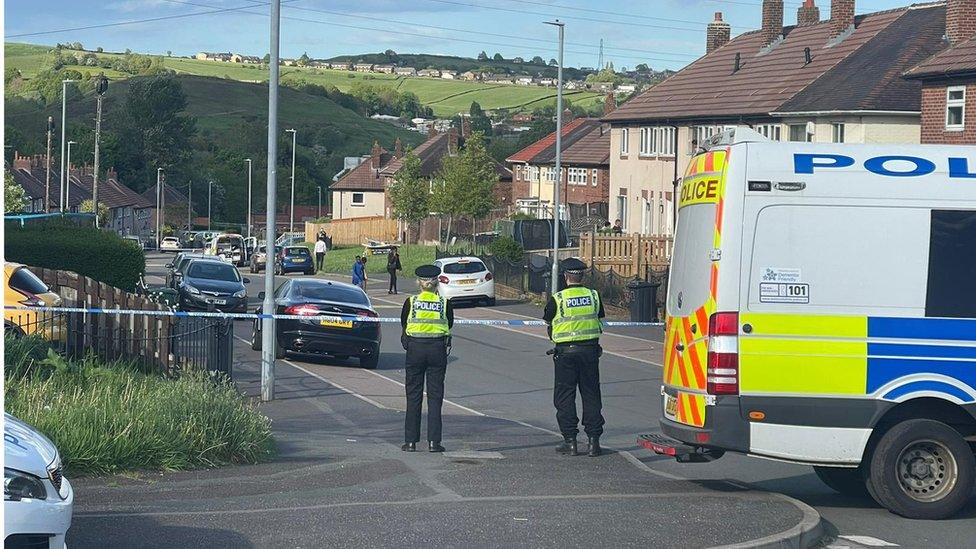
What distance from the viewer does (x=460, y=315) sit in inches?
1487

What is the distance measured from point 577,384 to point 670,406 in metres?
Answer: 1.96

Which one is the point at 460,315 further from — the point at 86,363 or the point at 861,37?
the point at 86,363

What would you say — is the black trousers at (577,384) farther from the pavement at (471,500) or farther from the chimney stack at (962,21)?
the chimney stack at (962,21)

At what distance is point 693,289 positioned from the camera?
1047cm

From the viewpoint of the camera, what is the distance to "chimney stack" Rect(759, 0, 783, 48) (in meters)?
52.3

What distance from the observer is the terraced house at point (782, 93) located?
39062 mm

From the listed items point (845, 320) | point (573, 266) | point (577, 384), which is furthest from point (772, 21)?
point (845, 320)

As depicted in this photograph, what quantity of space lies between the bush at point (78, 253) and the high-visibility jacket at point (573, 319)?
50.4 feet

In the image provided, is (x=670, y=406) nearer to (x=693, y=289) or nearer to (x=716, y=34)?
(x=693, y=289)

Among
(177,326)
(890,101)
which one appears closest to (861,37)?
(890,101)

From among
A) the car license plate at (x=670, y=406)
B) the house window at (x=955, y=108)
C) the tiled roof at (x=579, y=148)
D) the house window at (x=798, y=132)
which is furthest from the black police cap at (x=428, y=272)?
the tiled roof at (x=579, y=148)

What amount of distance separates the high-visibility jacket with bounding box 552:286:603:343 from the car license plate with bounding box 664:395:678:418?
162cm

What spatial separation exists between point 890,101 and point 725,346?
30.5m

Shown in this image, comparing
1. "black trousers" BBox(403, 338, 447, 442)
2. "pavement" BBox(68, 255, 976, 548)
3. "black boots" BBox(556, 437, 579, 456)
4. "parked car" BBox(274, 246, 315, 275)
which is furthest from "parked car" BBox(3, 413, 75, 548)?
"parked car" BBox(274, 246, 315, 275)
